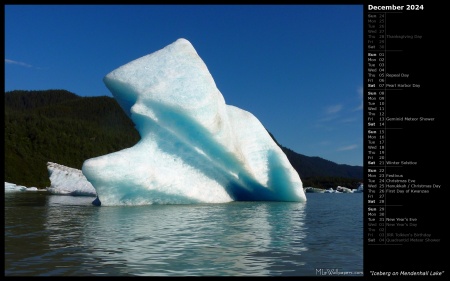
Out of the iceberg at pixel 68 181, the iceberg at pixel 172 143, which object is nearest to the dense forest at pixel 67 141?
the iceberg at pixel 68 181

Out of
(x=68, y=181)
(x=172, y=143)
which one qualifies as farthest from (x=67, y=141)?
(x=172, y=143)

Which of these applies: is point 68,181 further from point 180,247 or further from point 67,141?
point 67,141

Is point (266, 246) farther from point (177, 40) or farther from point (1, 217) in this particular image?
point (177, 40)

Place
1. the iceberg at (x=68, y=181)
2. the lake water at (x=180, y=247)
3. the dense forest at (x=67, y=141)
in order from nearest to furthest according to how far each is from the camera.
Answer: the lake water at (x=180, y=247)
the iceberg at (x=68, y=181)
the dense forest at (x=67, y=141)

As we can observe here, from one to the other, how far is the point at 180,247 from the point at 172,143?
35.2 ft

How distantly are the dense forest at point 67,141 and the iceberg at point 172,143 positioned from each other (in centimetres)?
6009

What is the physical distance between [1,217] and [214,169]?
12892mm

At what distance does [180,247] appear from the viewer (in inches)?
317

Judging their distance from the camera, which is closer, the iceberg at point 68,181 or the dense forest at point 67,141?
the iceberg at point 68,181

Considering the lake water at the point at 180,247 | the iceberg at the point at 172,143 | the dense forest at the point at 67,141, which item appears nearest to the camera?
the lake water at the point at 180,247

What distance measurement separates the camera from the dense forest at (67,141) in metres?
79.0

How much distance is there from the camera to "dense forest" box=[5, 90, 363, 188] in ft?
259

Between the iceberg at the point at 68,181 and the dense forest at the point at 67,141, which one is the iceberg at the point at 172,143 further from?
the dense forest at the point at 67,141
